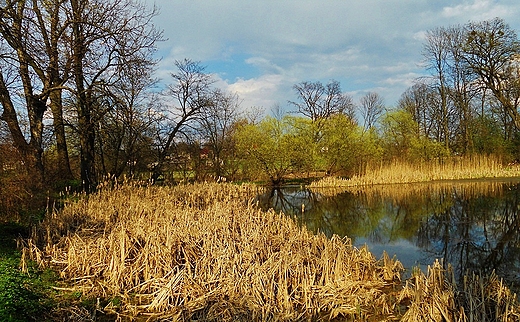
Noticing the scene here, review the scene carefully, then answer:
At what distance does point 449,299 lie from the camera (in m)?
3.95

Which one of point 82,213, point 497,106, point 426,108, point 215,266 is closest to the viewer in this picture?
point 215,266

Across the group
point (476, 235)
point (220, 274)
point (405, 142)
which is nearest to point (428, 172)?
point (405, 142)

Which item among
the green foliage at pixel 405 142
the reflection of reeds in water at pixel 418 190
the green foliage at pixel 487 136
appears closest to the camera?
the reflection of reeds in water at pixel 418 190

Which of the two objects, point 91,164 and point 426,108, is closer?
point 91,164

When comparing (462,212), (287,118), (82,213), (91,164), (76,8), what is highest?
(76,8)

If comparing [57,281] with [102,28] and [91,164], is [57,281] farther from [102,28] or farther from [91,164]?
[91,164]

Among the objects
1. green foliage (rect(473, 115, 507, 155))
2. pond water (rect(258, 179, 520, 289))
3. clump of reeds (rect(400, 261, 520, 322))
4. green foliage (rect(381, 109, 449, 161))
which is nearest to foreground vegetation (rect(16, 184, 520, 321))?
clump of reeds (rect(400, 261, 520, 322))

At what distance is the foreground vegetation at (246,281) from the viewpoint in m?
4.11

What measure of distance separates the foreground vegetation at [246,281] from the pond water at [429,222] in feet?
3.35

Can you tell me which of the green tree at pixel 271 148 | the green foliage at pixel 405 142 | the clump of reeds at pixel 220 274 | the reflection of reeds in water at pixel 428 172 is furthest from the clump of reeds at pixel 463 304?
the green foliage at pixel 405 142

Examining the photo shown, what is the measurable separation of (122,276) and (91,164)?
12731 mm

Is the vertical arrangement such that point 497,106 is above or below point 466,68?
below

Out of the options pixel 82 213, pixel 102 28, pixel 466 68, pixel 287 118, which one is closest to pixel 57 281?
pixel 82 213

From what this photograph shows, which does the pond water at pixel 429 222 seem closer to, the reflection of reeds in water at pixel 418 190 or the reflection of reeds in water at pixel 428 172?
the reflection of reeds in water at pixel 418 190
